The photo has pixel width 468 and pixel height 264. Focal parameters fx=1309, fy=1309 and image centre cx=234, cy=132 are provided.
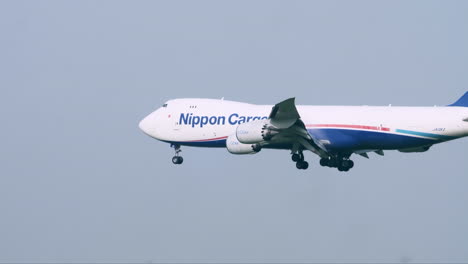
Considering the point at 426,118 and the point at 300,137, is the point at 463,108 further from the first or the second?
the point at 300,137

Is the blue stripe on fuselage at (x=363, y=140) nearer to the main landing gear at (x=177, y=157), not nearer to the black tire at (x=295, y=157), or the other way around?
the black tire at (x=295, y=157)

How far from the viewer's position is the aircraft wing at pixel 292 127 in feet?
220

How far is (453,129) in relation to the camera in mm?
67438

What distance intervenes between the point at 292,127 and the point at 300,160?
339 cm

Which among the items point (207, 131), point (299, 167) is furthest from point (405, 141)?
point (207, 131)

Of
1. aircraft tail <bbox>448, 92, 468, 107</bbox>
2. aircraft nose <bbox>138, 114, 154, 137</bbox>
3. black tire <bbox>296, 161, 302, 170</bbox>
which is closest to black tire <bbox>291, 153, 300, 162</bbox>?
black tire <bbox>296, 161, 302, 170</bbox>

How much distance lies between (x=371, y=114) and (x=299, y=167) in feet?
16.6

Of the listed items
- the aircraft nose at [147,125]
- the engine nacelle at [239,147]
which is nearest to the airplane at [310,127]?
the engine nacelle at [239,147]

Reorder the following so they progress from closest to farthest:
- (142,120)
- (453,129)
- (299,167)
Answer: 1. (453,129)
2. (299,167)
3. (142,120)

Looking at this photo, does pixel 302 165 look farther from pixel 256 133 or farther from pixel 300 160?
pixel 256 133

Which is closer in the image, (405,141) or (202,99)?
(405,141)

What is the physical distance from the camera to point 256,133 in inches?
2662

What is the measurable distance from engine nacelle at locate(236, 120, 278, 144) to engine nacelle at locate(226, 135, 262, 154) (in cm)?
218

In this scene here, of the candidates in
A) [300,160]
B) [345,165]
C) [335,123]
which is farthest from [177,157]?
[335,123]
